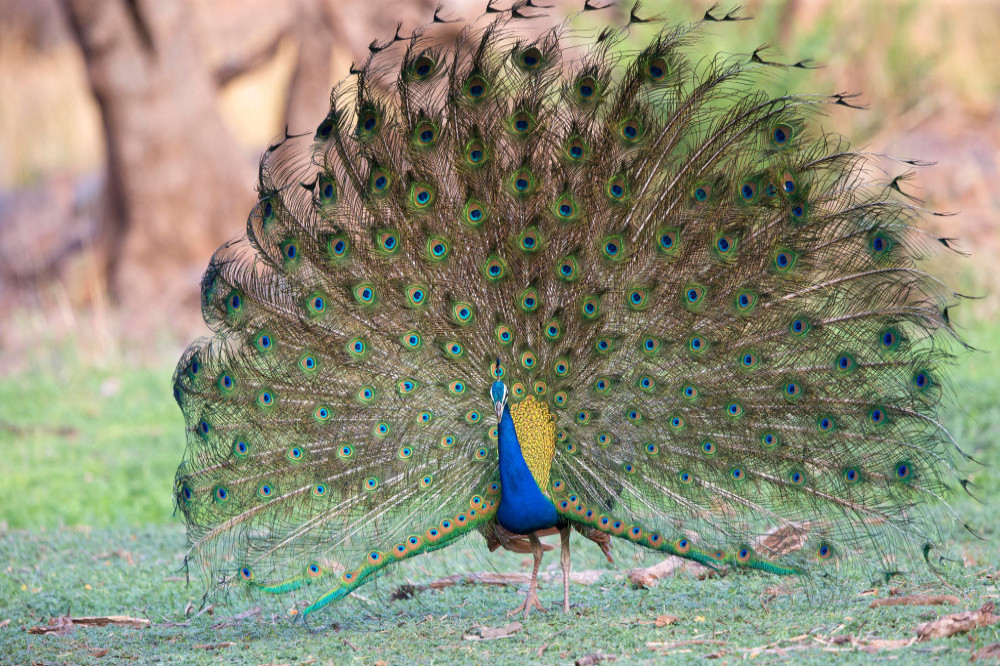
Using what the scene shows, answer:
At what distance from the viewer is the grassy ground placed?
479 centimetres

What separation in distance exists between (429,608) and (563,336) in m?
1.63

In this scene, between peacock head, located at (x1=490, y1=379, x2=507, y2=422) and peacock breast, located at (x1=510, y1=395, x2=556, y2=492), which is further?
peacock breast, located at (x1=510, y1=395, x2=556, y2=492)

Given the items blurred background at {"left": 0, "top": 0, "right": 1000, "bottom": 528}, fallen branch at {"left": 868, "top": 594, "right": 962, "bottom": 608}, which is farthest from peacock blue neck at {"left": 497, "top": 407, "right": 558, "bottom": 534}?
blurred background at {"left": 0, "top": 0, "right": 1000, "bottom": 528}

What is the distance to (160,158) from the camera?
14.4 metres

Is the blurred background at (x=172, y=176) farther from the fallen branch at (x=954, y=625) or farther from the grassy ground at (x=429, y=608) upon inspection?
the fallen branch at (x=954, y=625)

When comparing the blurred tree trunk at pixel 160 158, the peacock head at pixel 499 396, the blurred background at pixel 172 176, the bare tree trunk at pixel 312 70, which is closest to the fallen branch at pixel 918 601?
the peacock head at pixel 499 396

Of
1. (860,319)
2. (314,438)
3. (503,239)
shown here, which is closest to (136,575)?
(314,438)

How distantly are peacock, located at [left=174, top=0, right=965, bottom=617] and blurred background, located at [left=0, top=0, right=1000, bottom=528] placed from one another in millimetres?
3884

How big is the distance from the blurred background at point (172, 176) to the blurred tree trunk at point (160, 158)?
0.07ft

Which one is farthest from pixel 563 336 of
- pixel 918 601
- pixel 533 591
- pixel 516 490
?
pixel 918 601

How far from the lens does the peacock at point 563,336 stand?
515 cm

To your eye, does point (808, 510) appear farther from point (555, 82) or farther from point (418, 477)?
point (555, 82)

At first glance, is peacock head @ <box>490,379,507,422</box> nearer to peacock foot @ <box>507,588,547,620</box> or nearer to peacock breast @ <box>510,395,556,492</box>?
peacock breast @ <box>510,395,556,492</box>

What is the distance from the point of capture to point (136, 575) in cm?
660
